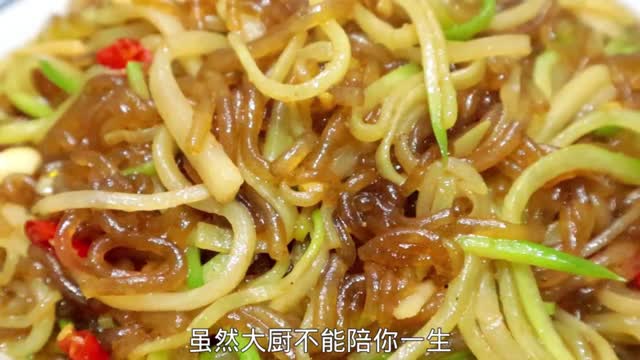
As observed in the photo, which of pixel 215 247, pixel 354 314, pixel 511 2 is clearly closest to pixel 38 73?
pixel 215 247

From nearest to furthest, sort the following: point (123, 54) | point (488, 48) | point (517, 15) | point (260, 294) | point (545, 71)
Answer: point (260, 294), point (488, 48), point (545, 71), point (517, 15), point (123, 54)

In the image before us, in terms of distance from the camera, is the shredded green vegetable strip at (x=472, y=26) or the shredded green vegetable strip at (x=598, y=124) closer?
the shredded green vegetable strip at (x=598, y=124)

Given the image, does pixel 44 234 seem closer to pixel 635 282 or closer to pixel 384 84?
pixel 384 84

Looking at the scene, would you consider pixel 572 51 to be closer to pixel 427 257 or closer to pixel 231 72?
pixel 427 257

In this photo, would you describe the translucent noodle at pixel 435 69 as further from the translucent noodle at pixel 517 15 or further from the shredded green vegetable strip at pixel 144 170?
the shredded green vegetable strip at pixel 144 170

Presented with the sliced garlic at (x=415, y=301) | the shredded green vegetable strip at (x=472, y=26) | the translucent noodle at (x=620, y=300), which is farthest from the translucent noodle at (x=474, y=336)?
the shredded green vegetable strip at (x=472, y=26)

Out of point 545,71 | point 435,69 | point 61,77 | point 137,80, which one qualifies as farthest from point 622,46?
point 61,77
